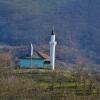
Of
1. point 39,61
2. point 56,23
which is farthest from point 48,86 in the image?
point 56,23

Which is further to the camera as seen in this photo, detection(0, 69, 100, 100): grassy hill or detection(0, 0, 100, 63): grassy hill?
detection(0, 0, 100, 63): grassy hill

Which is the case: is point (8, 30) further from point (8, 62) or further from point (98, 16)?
point (8, 62)

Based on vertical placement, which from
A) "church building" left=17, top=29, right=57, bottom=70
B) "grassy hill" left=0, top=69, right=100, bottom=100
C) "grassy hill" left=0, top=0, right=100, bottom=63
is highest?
"grassy hill" left=0, top=0, right=100, bottom=63

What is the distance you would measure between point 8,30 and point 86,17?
75.8 feet

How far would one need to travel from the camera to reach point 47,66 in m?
42.7

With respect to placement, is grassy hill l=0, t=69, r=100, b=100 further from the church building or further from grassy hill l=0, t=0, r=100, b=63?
grassy hill l=0, t=0, r=100, b=63

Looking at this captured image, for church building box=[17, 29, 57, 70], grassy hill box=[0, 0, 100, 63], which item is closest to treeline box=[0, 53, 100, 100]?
church building box=[17, 29, 57, 70]

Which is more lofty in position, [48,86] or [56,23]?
[56,23]

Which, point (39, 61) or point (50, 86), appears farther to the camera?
point (39, 61)

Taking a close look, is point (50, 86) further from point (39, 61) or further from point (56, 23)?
point (56, 23)

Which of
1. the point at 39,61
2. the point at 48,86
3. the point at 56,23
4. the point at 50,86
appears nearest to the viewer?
the point at 48,86

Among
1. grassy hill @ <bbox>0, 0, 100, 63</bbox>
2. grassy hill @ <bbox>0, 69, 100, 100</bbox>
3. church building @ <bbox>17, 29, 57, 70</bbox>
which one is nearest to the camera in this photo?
grassy hill @ <bbox>0, 69, 100, 100</bbox>

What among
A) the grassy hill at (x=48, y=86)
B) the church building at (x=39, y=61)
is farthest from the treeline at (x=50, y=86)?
the church building at (x=39, y=61)

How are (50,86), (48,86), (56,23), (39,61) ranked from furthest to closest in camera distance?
1. (56,23)
2. (39,61)
3. (50,86)
4. (48,86)
